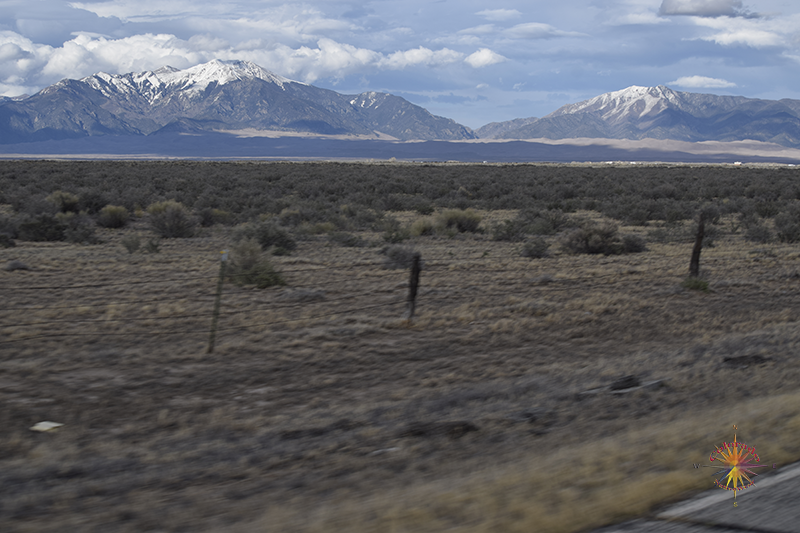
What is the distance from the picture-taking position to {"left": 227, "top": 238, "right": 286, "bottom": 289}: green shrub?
1319 cm

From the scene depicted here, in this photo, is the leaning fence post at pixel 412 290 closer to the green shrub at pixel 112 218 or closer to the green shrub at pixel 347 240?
the green shrub at pixel 347 240

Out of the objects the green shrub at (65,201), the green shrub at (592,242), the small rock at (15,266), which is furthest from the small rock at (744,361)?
the green shrub at (65,201)

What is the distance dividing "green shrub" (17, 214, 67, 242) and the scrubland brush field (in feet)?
5.60

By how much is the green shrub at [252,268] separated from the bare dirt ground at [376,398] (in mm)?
448

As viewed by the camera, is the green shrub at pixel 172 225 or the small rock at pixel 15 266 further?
the green shrub at pixel 172 225

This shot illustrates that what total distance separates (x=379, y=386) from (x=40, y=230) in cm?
1714

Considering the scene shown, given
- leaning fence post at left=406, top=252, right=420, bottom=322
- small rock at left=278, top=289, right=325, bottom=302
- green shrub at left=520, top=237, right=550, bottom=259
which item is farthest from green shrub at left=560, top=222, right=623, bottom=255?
leaning fence post at left=406, top=252, right=420, bottom=322

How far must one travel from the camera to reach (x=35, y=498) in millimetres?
4441

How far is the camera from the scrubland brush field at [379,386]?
14.1ft

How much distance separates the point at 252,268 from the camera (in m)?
13.9

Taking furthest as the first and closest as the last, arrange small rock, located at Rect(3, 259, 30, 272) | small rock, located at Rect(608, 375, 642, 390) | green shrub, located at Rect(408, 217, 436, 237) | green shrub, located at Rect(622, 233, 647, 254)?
green shrub, located at Rect(408, 217, 436, 237) → green shrub, located at Rect(622, 233, 647, 254) → small rock, located at Rect(3, 259, 30, 272) → small rock, located at Rect(608, 375, 642, 390)

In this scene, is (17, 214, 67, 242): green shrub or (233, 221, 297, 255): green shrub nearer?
(233, 221, 297, 255): green shrub

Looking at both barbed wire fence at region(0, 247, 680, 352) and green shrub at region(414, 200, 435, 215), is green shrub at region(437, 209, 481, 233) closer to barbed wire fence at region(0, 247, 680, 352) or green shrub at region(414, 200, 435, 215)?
green shrub at region(414, 200, 435, 215)

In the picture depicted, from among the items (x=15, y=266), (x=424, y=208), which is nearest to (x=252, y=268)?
(x=15, y=266)
